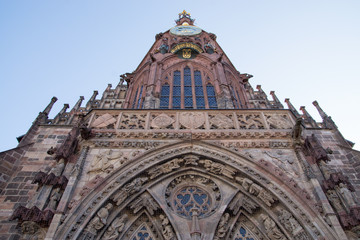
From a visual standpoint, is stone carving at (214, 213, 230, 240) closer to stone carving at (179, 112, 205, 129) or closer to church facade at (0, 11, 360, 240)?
church facade at (0, 11, 360, 240)

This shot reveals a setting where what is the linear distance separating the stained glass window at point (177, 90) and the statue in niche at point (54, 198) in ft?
25.1

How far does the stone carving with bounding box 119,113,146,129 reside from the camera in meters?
10.1

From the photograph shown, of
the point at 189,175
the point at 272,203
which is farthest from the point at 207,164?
the point at 272,203

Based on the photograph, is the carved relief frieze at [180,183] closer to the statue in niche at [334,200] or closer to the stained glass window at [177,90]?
the statue in niche at [334,200]

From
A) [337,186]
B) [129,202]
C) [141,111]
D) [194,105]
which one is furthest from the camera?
[194,105]

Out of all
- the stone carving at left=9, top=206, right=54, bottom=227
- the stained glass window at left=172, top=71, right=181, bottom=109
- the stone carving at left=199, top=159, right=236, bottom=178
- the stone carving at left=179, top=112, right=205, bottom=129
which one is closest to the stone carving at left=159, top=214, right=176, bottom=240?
the stone carving at left=199, top=159, right=236, bottom=178

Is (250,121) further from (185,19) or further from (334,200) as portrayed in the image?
(185,19)

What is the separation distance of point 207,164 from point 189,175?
2.25ft

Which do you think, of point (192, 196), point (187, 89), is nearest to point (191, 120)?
point (192, 196)

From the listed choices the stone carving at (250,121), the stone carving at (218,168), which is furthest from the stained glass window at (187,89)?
the stone carving at (218,168)

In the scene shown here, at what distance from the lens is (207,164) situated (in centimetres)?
916

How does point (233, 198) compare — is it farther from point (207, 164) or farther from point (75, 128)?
point (75, 128)

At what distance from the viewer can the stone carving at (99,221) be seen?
7234 mm

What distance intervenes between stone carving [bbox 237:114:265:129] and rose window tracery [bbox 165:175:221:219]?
2.31 metres
